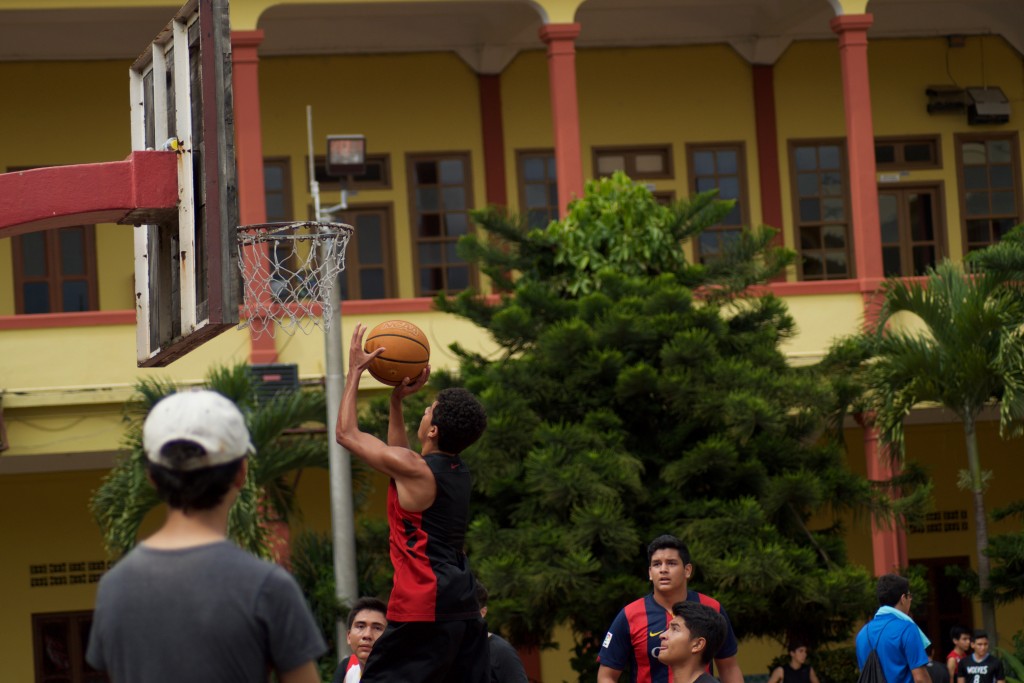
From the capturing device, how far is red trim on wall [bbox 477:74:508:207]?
2081cm

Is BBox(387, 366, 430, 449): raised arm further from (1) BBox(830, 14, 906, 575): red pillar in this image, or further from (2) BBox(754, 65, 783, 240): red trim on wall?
(2) BBox(754, 65, 783, 240): red trim on wall

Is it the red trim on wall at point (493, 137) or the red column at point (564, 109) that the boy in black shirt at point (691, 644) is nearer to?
the red column at point (564, 109)

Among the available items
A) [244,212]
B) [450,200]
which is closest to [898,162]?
[450,200]

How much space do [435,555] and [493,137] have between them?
1491cm

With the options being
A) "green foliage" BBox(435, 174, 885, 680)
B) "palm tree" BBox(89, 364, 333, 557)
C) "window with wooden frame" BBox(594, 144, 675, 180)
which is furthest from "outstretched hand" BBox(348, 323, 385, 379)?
"window with wooden frame" BBox(594, 144, 675, 180)

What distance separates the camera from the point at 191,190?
24.8ft

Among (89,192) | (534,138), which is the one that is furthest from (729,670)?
(534,138)

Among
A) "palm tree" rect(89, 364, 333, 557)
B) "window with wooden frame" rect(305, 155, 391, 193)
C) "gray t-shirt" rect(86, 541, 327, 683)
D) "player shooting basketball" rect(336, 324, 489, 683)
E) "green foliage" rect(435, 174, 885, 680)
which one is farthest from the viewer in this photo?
"window with wooden frame" rect(305, 155, 391, 193)

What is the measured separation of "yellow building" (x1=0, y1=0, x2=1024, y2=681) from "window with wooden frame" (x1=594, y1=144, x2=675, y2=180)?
0.03m

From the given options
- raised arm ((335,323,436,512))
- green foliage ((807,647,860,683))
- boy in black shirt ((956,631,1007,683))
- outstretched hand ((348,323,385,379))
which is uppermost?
outstretched hand ((348,323,385,379))

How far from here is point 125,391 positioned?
55.1ft

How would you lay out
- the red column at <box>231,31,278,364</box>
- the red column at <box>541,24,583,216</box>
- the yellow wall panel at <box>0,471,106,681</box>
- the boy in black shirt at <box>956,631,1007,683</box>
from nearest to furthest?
1. the boy in black shirt at <box>956,631,1007,683</box>
2. the red column at <box>231,31,278,364</box>
3. the red column at <box>541,24,583,216</box>
4. the yellow wall panel at <box>0,471,106,681</box>

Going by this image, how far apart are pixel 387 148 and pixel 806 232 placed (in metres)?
5.16

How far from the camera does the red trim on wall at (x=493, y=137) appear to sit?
68.3ft
